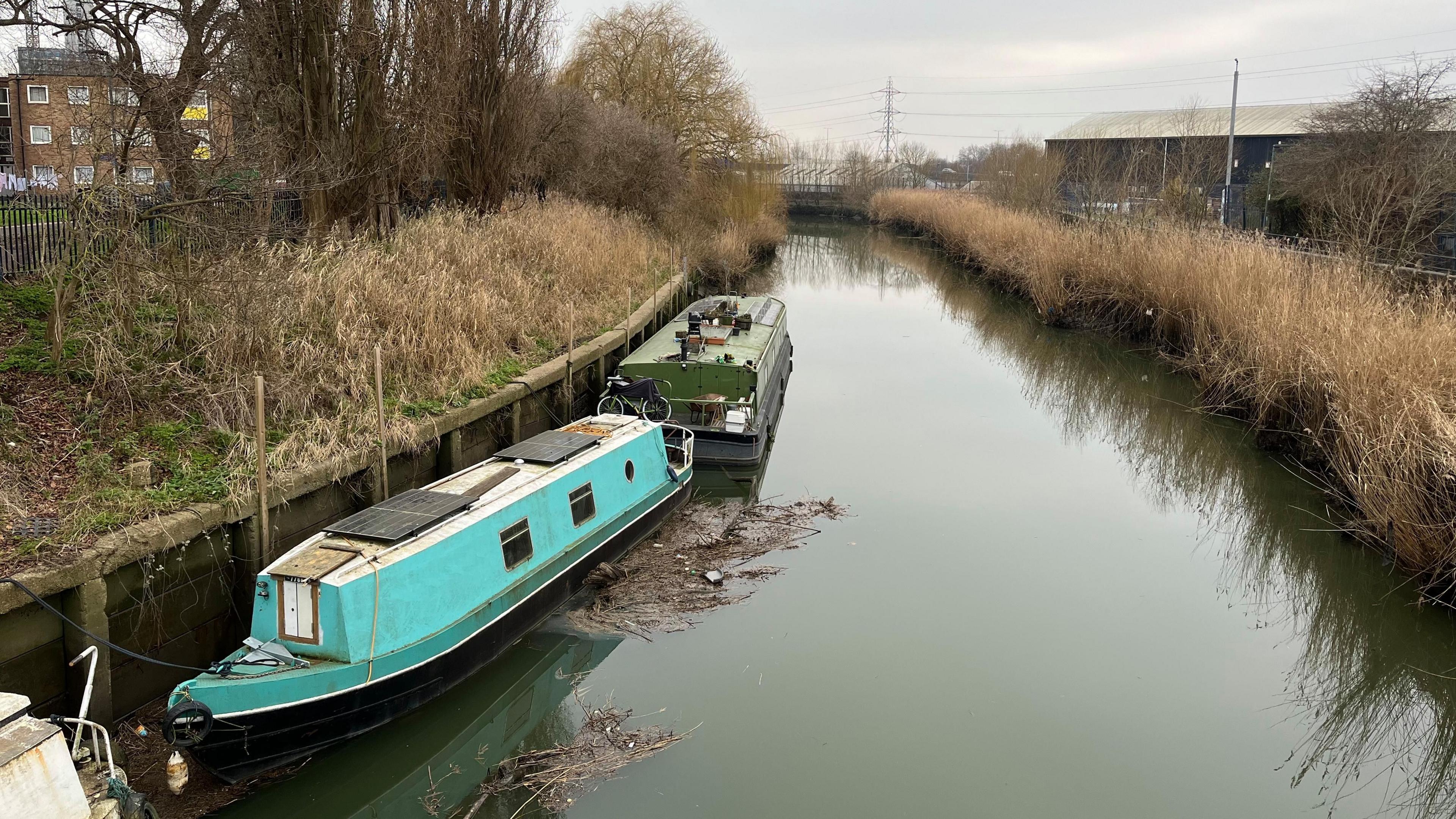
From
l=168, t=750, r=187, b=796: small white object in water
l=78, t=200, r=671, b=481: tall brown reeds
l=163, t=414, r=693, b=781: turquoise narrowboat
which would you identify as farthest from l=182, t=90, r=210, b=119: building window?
l=168, t=750, r=187, b=796: small white object in water

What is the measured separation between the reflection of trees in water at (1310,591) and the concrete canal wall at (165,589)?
845 cm

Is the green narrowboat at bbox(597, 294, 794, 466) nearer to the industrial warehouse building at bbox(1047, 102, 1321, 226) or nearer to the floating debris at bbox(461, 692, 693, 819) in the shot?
the floating debris at bbox(461, 692, 693, 819)

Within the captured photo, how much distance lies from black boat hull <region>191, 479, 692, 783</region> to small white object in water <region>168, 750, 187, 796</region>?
0.18 m

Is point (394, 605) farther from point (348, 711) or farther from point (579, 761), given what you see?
point (579, 761)

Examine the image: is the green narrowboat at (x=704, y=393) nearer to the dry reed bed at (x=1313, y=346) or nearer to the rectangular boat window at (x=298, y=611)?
the rectangular boat window at (x=298, y=611)

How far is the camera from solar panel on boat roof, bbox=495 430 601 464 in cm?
1041

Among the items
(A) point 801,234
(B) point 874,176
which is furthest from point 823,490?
(B) point 874,176

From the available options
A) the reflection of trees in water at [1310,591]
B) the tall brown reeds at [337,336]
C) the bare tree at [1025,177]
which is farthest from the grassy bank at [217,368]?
the bare tree at [1025,177]

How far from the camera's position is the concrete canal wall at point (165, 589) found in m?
6.75

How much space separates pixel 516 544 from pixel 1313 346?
1143 cm

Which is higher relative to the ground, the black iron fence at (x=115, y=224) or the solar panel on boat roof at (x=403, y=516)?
the black iron fence at (x=115, y=224)

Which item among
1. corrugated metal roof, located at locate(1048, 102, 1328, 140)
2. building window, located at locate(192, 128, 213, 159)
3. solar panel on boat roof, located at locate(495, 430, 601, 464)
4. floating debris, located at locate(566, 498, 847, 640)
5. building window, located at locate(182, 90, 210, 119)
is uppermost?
corrugated metal roof, located at locate(1048, 102, 1328, 140)

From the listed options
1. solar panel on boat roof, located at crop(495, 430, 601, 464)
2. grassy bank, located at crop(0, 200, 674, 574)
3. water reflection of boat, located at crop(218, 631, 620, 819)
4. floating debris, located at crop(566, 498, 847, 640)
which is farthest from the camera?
solar panel on boat roof, located at crop(495, 430, 601, 464)

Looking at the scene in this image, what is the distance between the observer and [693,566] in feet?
37.4
